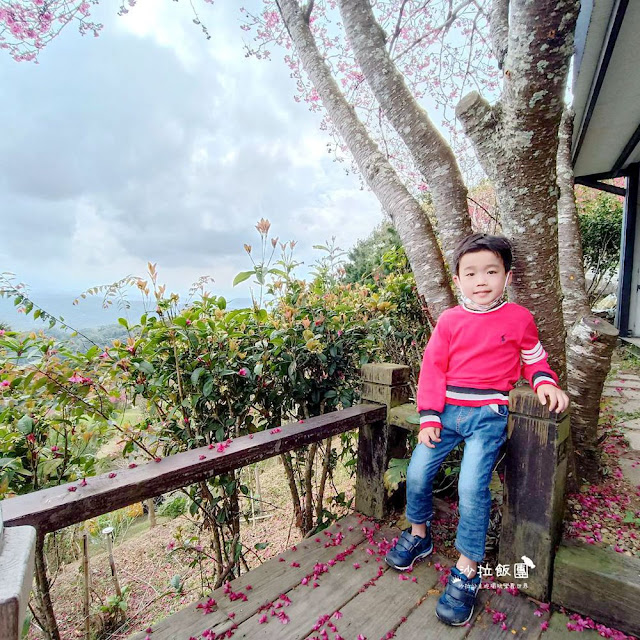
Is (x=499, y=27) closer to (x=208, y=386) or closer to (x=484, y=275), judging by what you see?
(x=484, y=275)

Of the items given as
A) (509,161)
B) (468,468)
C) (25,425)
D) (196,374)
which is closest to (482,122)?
(509,161)

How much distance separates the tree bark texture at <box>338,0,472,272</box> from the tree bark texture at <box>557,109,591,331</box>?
48.1 inches

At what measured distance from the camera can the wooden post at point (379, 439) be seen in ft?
6.09

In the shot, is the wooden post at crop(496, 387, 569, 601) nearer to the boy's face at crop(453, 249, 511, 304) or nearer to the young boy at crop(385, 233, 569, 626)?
the young boy at crop(385, 233, 569, 626)

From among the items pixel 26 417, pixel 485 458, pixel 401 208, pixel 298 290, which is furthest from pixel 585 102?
pixel 26 417

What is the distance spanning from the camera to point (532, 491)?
1.39 meters

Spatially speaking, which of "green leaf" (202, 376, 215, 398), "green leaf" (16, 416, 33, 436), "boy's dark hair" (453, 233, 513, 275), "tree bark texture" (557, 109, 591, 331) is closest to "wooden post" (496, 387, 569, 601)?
"boy's dark hair" (453, 233, 513, 275)

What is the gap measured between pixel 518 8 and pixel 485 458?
167 centimetres

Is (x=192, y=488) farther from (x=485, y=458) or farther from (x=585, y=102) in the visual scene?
(x=585, y=102)

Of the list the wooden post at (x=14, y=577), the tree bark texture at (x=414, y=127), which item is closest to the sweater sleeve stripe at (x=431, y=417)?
the tree bark texture at (x=414, y=127)

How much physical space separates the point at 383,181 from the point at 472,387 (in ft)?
4.57

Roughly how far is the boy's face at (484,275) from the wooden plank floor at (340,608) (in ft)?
3.67

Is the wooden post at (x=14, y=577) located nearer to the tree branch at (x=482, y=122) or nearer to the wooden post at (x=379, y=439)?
the wooden post at (x=379, y=439)

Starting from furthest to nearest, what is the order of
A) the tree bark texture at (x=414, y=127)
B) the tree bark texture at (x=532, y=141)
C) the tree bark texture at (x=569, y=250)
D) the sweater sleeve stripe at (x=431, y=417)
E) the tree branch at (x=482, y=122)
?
the tree bark texture at (x=569, y=250) → the tree bark texture at (x=414, y=127) → the tree branch at (x=482, y=122) → the sweater sleeve stripe at (x=431, y=417) → the tree bark texture at (x=532, y=141)
